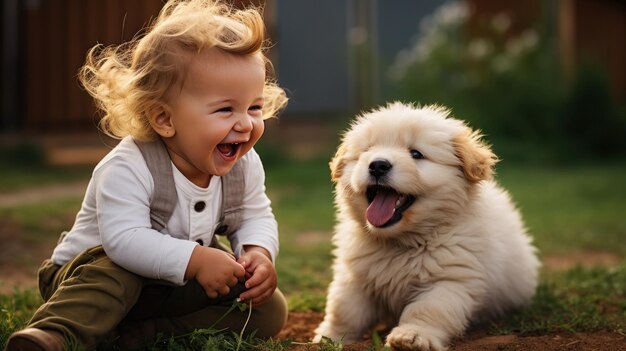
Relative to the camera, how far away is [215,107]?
2.92m

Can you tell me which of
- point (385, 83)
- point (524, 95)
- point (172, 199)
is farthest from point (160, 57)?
point (385, 83)

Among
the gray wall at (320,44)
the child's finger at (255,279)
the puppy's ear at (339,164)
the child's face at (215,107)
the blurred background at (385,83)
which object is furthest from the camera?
the gray wall at (320,44)

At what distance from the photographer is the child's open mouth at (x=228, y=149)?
304 cm

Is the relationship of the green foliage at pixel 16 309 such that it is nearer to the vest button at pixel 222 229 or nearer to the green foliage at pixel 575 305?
the vest button at pixel 222 229

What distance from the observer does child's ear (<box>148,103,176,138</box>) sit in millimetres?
2998

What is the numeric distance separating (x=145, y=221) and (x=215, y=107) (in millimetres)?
499

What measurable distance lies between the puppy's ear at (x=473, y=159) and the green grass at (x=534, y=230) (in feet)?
2.21

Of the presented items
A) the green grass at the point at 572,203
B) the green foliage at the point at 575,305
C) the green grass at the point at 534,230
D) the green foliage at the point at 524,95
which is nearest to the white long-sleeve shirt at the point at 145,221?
the green grass at the point at 534,230

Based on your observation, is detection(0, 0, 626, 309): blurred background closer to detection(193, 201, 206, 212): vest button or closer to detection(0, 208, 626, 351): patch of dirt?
detection(0, 208, 626, 351): patch of dirt

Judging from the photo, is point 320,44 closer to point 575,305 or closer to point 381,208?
point 575,305

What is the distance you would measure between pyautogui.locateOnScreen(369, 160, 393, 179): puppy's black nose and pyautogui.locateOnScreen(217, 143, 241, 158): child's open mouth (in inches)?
21.5

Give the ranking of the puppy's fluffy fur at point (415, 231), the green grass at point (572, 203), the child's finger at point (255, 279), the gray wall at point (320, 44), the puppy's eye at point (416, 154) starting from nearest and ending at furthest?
1. the child's finger at point (255, 279)
2. the puppy's fluffy fur at point (415, 231)
3. the puppy's eye at point (416, 154)
4. the green grass at point (572, 203)
5. the gray wall at point (320, 44)

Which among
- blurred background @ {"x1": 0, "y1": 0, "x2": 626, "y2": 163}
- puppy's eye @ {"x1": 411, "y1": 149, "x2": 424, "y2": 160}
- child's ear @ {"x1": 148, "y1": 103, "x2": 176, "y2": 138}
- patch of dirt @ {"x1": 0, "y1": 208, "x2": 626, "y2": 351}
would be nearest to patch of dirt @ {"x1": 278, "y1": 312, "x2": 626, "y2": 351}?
patch of dirt @ {"x1": 0, "y1": 208, "x2": 626, "y2": 351}

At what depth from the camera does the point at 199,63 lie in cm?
290
